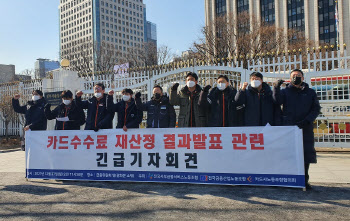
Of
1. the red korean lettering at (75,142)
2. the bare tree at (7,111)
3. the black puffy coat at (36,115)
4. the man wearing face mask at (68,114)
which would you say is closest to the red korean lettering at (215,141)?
the red korean lettering at (75,142)

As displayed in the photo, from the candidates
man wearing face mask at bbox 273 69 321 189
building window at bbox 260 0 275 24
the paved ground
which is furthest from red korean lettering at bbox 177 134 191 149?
building window at bbox 260 0 275 24

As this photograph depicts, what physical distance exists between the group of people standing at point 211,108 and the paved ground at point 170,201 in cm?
78

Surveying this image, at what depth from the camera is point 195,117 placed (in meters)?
5.30

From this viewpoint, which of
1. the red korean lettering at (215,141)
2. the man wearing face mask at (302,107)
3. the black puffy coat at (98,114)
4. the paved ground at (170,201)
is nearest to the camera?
the paved ground at (170,201)

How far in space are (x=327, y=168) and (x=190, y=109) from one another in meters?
3.26

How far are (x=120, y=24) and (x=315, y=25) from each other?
73.7m

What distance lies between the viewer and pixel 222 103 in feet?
16.5

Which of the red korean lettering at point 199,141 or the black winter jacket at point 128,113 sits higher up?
the black winter jacket at point 128,113

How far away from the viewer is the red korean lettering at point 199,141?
4.69 m

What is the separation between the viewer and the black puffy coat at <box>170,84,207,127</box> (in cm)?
525

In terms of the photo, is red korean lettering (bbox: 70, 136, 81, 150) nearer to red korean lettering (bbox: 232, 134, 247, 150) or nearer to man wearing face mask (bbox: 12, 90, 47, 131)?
man wearing face mask (bbox: 12, 90, 47, 131)

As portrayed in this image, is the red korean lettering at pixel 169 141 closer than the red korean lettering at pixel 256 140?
No

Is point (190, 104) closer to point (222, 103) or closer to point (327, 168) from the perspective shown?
point (222, 103)

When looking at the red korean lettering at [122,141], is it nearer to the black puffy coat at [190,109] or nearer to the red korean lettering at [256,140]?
the black puffy coat at [190,109]
